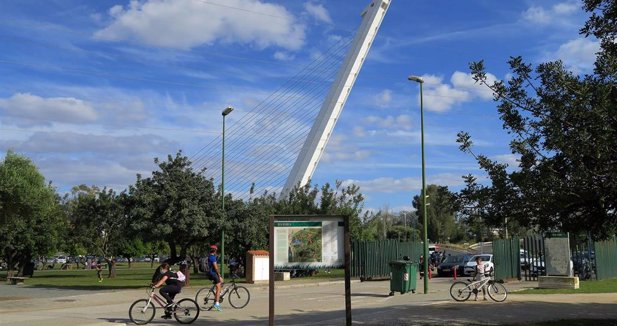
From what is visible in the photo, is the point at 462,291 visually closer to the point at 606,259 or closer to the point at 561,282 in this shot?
the point at 561,282

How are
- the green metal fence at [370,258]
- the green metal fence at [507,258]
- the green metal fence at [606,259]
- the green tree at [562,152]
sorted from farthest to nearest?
the green metal fence at [370,258] < the green metal fence at [507,258] < the green metal fence at [606,259] < the green tree at [562,152]

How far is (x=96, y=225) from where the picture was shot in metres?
45.5

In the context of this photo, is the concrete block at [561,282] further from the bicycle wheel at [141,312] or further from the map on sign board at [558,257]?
the bicycle wheel at [141,312]

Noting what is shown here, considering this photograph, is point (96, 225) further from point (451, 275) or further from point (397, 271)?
point (397, 271)

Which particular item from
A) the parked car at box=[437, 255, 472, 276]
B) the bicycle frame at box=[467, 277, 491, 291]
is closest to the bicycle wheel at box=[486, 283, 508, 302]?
the bicycle frame at box=[467, 277, 491, 291]

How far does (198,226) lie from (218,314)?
13224 millimetres

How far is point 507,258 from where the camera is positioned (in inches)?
1212

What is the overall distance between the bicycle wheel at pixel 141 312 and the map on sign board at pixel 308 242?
183 inches

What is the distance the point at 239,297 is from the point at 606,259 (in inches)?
809

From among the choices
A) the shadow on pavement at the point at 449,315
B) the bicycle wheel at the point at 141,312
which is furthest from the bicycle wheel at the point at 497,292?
the bicycle wheel at the point at 141,312

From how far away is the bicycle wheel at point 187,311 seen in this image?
14529 millimetres

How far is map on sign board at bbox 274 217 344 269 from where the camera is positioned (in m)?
11.5

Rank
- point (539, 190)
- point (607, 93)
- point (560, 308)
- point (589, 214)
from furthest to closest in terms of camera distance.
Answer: point (560, 308), point (589, 214), point (539, 190), point (607, 93)

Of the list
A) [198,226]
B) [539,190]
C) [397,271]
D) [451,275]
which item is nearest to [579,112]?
[539,190]
